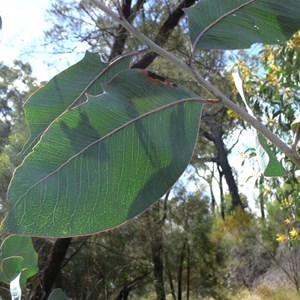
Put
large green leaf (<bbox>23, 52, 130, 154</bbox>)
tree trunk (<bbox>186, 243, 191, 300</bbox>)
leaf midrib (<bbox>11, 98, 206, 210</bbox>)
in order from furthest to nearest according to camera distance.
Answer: tree trunk (<bbox>186, 243, 191, 300</bbox>)
large green leaf (<bbox>23, 52, 130, 154</bbox>)
leaf midrib (<bbox>11, 98, 206, 210</bbox>)

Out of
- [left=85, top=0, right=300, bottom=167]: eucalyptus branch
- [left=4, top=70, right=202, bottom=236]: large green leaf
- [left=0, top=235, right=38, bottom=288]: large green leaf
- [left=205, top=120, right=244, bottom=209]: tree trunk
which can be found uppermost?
[left=205, top=120, right=244, bottom=209]: tree trunk

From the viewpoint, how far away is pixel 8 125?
616 centimetres

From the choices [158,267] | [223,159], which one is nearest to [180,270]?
[158,267]

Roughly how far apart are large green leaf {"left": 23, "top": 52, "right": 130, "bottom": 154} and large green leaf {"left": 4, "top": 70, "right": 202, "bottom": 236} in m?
0.06

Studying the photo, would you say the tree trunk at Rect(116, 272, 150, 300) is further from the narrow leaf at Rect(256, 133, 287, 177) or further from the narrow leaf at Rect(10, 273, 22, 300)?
the narrow leaf at Rect(256, 133, 287, 177)

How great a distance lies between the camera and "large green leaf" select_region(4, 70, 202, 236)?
31 cm

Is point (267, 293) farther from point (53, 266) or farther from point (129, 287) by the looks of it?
point (53, 266)

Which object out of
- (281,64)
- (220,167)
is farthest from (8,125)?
(220,167)

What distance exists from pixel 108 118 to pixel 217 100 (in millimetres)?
74

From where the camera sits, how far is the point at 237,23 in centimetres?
40

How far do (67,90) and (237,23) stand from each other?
0.46ft

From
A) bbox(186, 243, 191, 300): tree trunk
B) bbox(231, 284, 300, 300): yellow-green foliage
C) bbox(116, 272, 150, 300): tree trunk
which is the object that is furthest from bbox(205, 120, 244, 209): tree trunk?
bbox(116, 272, 150, 300): tree trunk

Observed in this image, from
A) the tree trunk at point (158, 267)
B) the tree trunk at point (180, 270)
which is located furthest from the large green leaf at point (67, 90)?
the tree trunk at point (180, 270)

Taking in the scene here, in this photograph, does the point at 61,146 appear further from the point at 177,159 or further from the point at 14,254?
the point at 14,254
